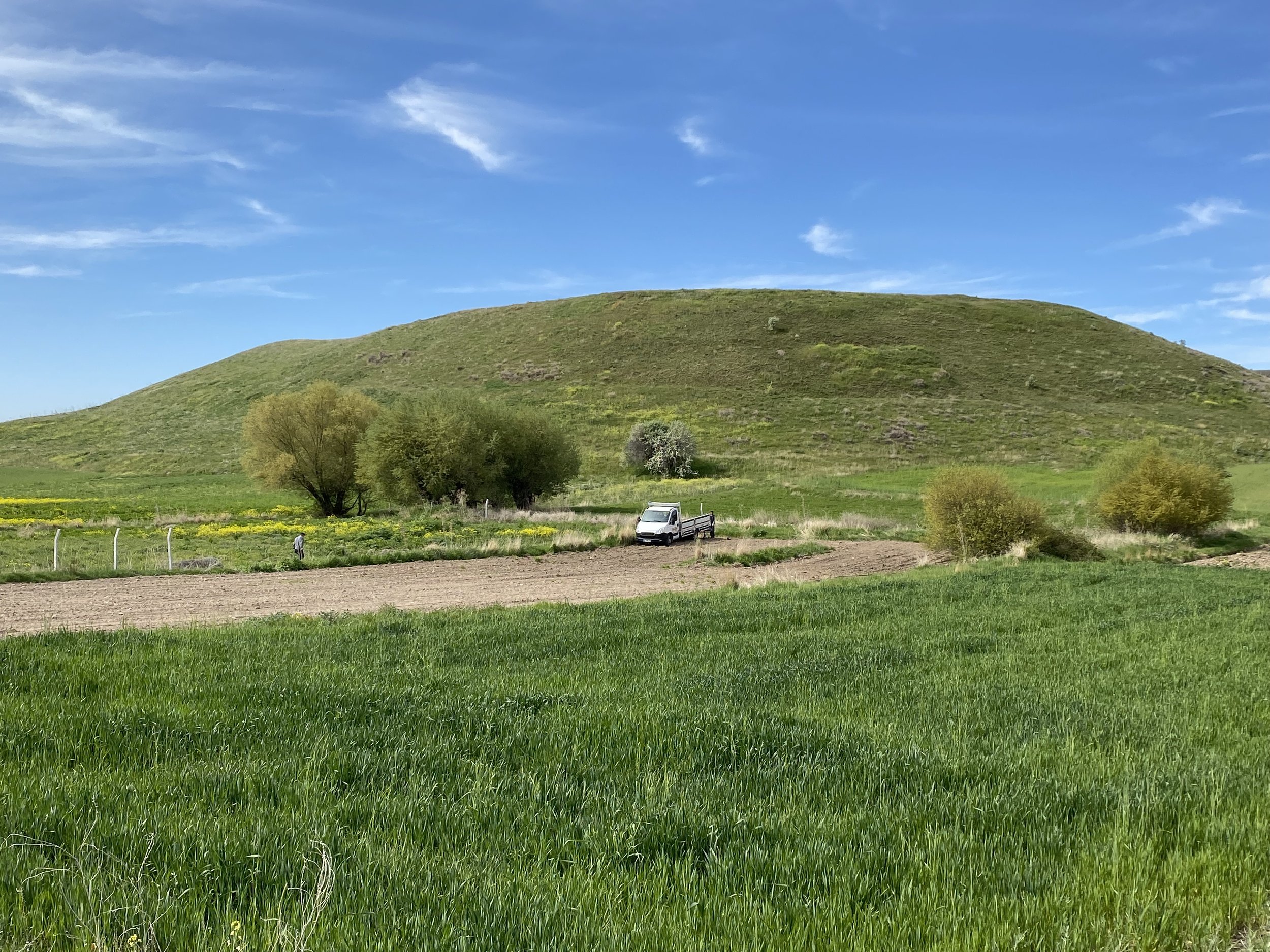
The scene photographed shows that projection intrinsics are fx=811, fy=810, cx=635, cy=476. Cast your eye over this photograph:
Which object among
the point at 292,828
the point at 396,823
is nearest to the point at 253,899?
the point at 292,828

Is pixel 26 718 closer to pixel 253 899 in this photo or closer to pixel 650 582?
pixel 253 899

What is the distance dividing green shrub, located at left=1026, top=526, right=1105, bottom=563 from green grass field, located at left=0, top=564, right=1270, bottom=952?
18.6m

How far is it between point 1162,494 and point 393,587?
3163 cm

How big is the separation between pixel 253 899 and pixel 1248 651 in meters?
12.5

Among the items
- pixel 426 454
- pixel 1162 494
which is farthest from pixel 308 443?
pixel 1162 494

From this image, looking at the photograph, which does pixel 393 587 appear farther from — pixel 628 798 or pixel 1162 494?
pixel 1162 494

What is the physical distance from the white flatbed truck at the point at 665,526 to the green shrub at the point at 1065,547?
1400 centimetres

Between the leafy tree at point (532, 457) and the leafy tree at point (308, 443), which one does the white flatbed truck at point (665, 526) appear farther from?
the leafy tree at point (308, 443)

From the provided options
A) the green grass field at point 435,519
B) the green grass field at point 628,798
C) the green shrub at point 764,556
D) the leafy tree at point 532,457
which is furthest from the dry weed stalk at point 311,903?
the leafy tree at point 532,457

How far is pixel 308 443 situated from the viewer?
47.2 meters

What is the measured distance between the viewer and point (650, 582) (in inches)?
903

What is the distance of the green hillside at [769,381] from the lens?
77.8m

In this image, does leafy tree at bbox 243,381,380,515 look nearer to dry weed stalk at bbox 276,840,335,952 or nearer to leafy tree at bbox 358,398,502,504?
leafy tree at bbox 358,398,502,504

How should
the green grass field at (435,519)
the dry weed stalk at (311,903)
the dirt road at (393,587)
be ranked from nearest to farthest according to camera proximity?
1. the dry weed stalk at (311,903)
2. the dirt road at (393,587)
3. the green grass field at (435,519)
